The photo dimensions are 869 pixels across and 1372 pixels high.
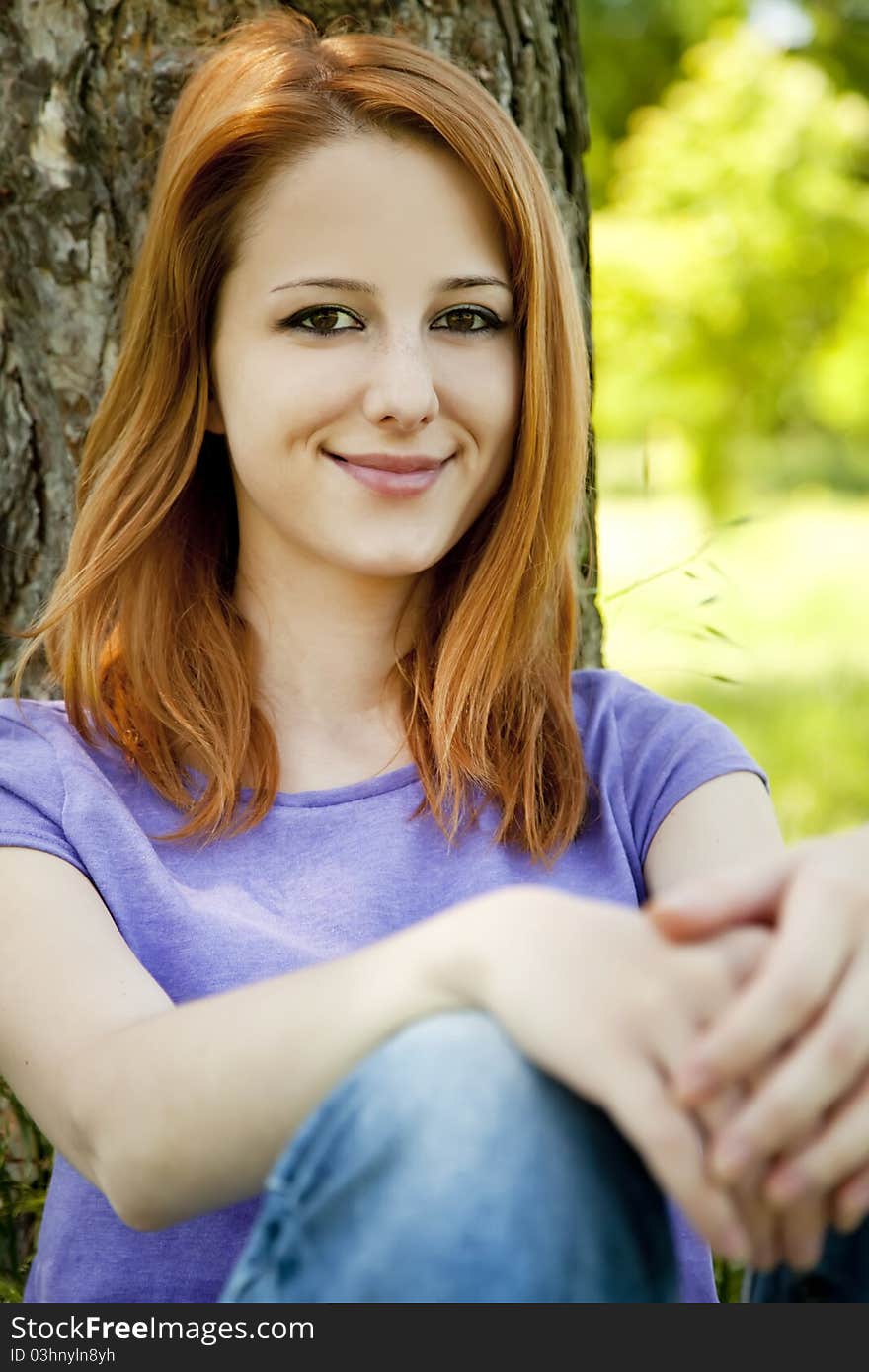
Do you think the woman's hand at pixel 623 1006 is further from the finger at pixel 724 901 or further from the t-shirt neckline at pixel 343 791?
the t-shirt neckline at pixel 343 791

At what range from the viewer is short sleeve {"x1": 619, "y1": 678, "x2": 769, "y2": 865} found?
1.77 m

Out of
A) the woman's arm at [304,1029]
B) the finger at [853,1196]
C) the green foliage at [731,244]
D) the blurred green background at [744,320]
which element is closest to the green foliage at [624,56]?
the blurred green background at [744,320]

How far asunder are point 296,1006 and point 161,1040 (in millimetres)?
138

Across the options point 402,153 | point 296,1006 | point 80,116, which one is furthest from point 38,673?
point 296,1006

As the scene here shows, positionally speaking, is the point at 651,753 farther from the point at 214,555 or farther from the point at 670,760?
the point at 214,555

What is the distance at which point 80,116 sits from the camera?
2105 mm

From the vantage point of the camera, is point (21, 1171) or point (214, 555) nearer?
point (214, 555)

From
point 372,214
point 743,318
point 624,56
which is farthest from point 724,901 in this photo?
point 624,56

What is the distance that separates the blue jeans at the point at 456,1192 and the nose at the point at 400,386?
799 millimetres

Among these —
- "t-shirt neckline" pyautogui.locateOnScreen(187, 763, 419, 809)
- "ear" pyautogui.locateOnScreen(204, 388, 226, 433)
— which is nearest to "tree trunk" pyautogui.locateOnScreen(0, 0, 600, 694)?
"ear" pyautogui.locateOnScreen(204, 388, 226, 433)

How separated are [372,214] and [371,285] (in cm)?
9

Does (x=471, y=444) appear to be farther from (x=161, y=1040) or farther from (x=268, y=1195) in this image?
(x=268, y=1195)

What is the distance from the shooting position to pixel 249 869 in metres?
1.71

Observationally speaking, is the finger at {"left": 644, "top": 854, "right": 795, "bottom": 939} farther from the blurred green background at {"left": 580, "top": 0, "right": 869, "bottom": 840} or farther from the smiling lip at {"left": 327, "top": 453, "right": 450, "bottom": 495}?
the blurred green background at {"left": 580, "top": 0, "right": 869, "bottom": 840}
